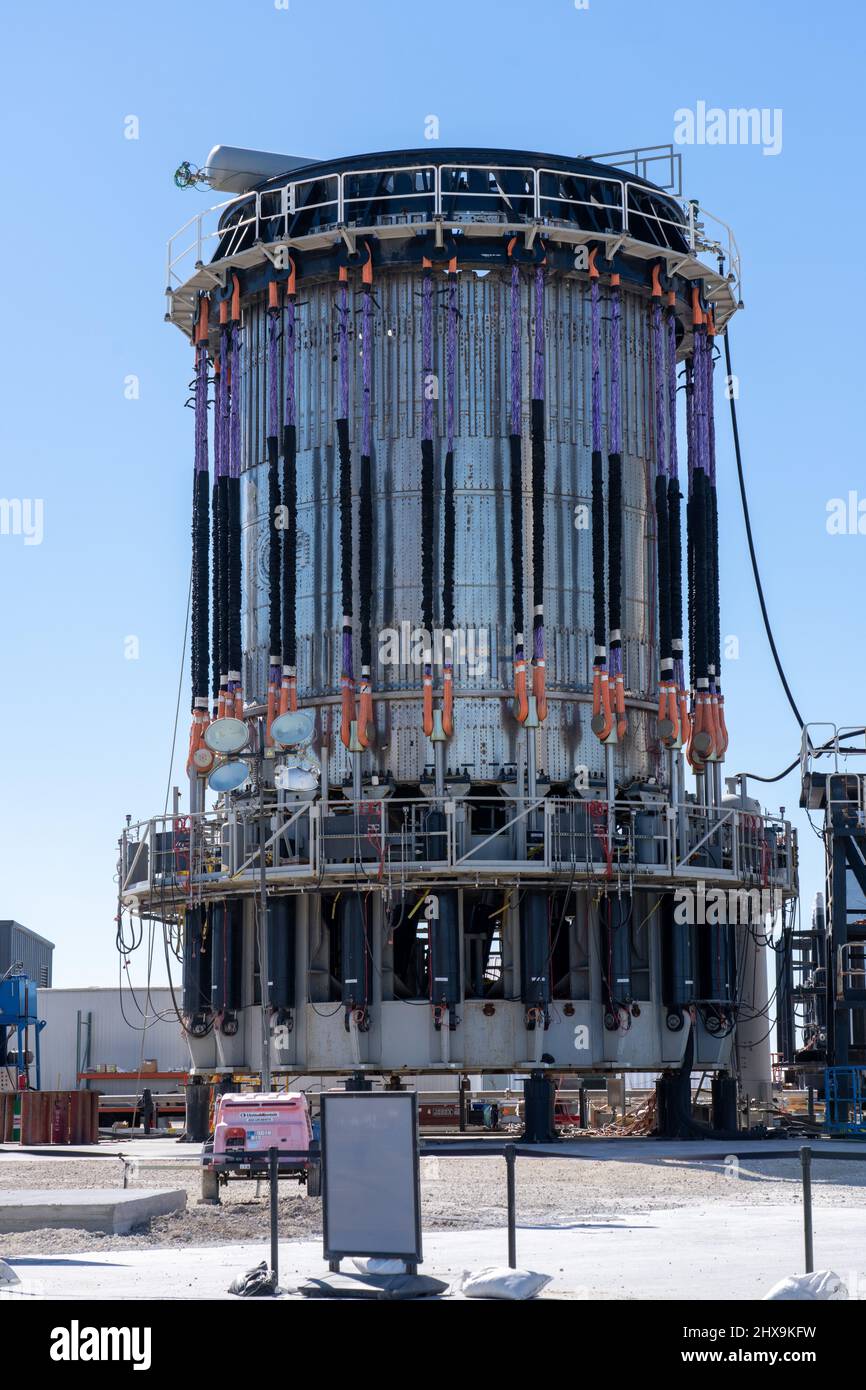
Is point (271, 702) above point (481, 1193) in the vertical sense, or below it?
above

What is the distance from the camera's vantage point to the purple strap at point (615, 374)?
57.3 m

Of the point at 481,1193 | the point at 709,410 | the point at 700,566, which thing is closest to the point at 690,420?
the point at 709,410

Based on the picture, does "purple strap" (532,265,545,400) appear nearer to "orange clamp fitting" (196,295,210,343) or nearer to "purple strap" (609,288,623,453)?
"purple strap" (609,288,623,453)

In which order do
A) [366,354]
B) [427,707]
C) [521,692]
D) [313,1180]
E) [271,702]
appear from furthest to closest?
[366,354]
[271,702]
[427,707]
[521,692]
[313,1180]

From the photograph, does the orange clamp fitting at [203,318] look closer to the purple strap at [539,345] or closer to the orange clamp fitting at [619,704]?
the purple strap at [539,345]

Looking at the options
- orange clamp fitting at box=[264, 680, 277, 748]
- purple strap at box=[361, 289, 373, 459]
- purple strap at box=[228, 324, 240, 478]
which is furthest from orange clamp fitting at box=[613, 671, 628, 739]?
purple strap at box=[228, 324, 240, 478]

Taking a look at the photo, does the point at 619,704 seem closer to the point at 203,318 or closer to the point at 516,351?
the point at 516,351

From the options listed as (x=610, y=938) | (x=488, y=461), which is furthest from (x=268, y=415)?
(x=610, y=938)

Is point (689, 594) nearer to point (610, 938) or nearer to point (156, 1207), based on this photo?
point (610, 938)

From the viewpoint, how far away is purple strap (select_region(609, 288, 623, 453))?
188 ft

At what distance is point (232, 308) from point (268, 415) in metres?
3.51

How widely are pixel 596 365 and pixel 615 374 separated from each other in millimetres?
623

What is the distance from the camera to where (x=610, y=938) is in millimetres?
53500

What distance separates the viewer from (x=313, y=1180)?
3378 centimetres
